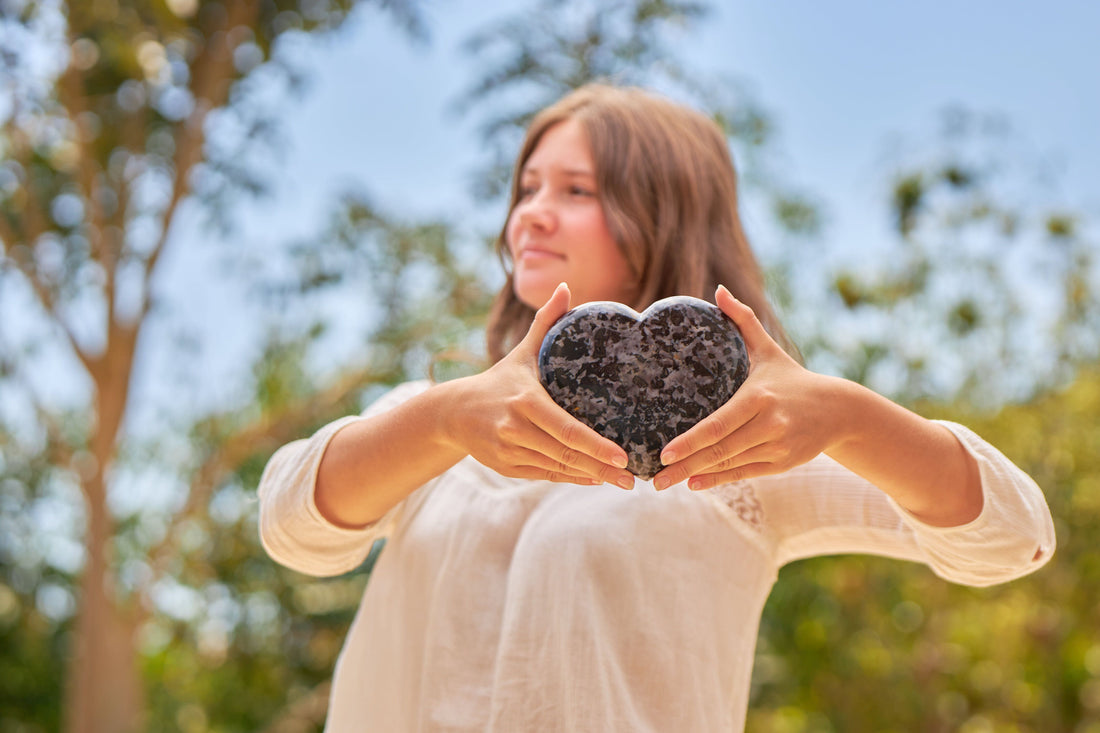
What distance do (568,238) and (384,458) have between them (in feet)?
1.31

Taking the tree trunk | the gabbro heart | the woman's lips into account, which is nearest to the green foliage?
the tree trunk

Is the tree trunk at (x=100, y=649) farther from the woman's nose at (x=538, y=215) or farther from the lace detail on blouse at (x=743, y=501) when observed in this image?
the lace detail on blouse at (x=743, y=501)

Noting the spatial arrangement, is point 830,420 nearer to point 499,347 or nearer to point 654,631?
point 654,631

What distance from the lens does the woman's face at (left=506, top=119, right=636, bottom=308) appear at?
1216 millimetres

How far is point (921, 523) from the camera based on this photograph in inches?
39.4

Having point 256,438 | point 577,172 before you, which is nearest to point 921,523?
point 577,172

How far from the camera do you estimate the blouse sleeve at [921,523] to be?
0.98 metres

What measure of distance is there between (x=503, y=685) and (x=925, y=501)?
497mm

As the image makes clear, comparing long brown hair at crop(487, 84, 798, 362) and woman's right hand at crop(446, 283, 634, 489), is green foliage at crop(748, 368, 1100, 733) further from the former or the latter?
woman's right hand at crop(446, 283, 634, 489)

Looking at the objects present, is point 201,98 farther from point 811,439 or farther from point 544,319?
point 811,439

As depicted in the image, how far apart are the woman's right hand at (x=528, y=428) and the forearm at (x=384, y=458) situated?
1.3 inches

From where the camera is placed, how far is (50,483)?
19.1 ft

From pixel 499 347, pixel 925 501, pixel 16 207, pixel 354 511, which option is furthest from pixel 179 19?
pixel 925 501

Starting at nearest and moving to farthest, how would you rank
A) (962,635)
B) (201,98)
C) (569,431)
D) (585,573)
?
(569,431) < (585,573) < (201,98) < (962,635)
